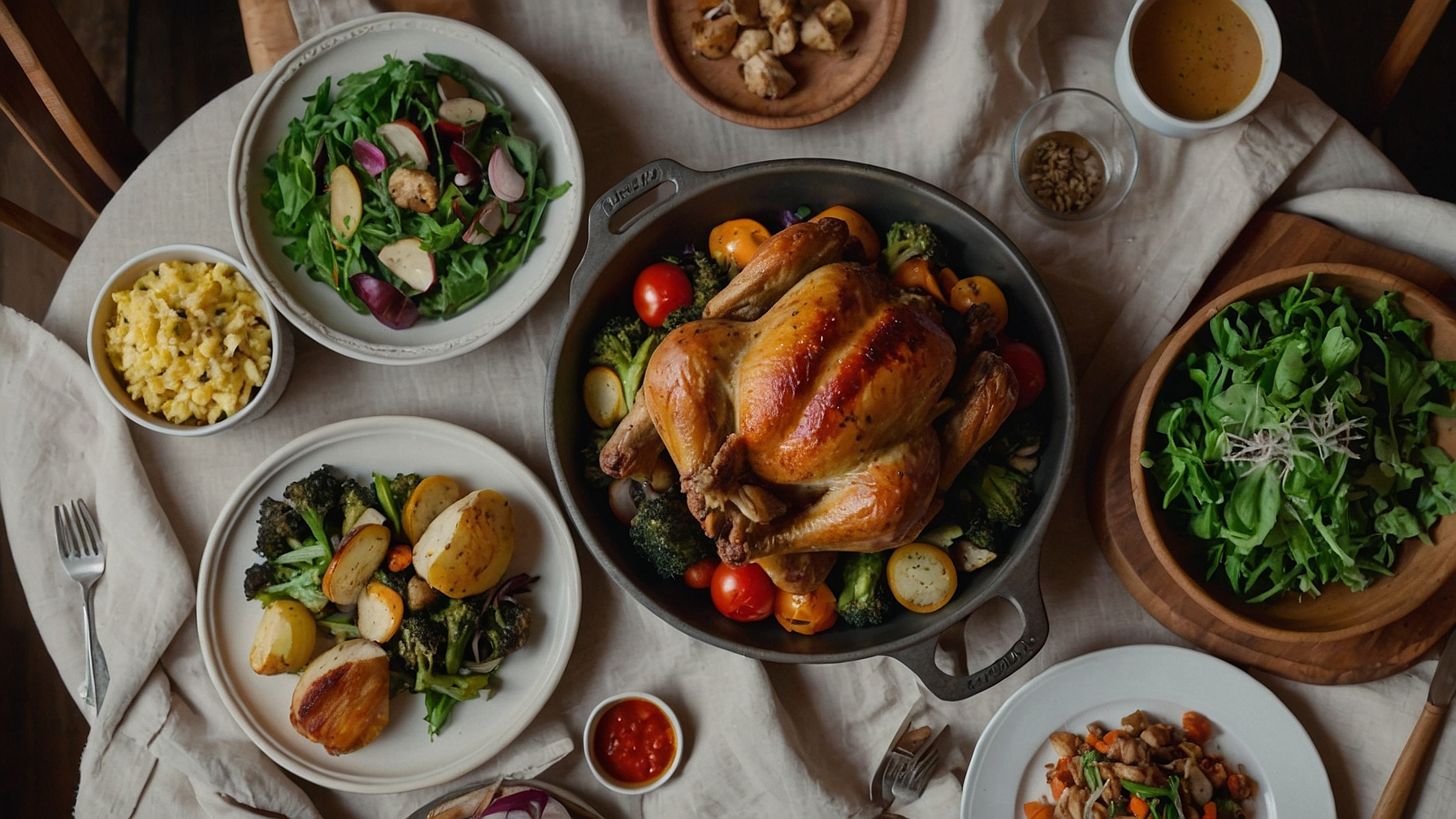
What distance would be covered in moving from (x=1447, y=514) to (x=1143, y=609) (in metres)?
0.79

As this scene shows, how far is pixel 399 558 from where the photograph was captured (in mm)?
2682

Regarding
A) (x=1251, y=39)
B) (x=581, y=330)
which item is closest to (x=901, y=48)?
(x=1251, y=39)

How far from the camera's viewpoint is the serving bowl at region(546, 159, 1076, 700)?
2480 millimetres

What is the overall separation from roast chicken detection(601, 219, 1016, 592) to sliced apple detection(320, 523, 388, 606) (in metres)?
0.89

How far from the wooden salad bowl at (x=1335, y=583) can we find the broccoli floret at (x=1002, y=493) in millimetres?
277

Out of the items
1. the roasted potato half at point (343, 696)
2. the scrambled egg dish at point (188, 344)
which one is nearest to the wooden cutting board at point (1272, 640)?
the roasted potato half at point (343, 696)

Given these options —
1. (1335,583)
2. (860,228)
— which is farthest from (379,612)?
(1335,583)

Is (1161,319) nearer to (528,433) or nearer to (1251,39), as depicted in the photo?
(1251,39)

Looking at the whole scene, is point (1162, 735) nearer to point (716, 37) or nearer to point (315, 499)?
point (716, 37)

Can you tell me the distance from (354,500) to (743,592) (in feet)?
3.73

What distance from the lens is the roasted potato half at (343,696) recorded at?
2604mm

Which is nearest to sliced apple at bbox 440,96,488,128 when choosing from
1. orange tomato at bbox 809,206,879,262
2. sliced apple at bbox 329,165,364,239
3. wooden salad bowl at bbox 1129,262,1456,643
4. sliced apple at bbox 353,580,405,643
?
sliced apple at bbox 329,165,364,239

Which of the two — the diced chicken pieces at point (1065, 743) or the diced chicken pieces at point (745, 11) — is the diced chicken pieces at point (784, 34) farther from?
the diced chicken pieces at point (1065, 743)

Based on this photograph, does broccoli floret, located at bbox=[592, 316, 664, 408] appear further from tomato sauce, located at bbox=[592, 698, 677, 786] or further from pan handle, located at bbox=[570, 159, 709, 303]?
tomato sauce, located at bbox=[592, 698, 677, 786]
